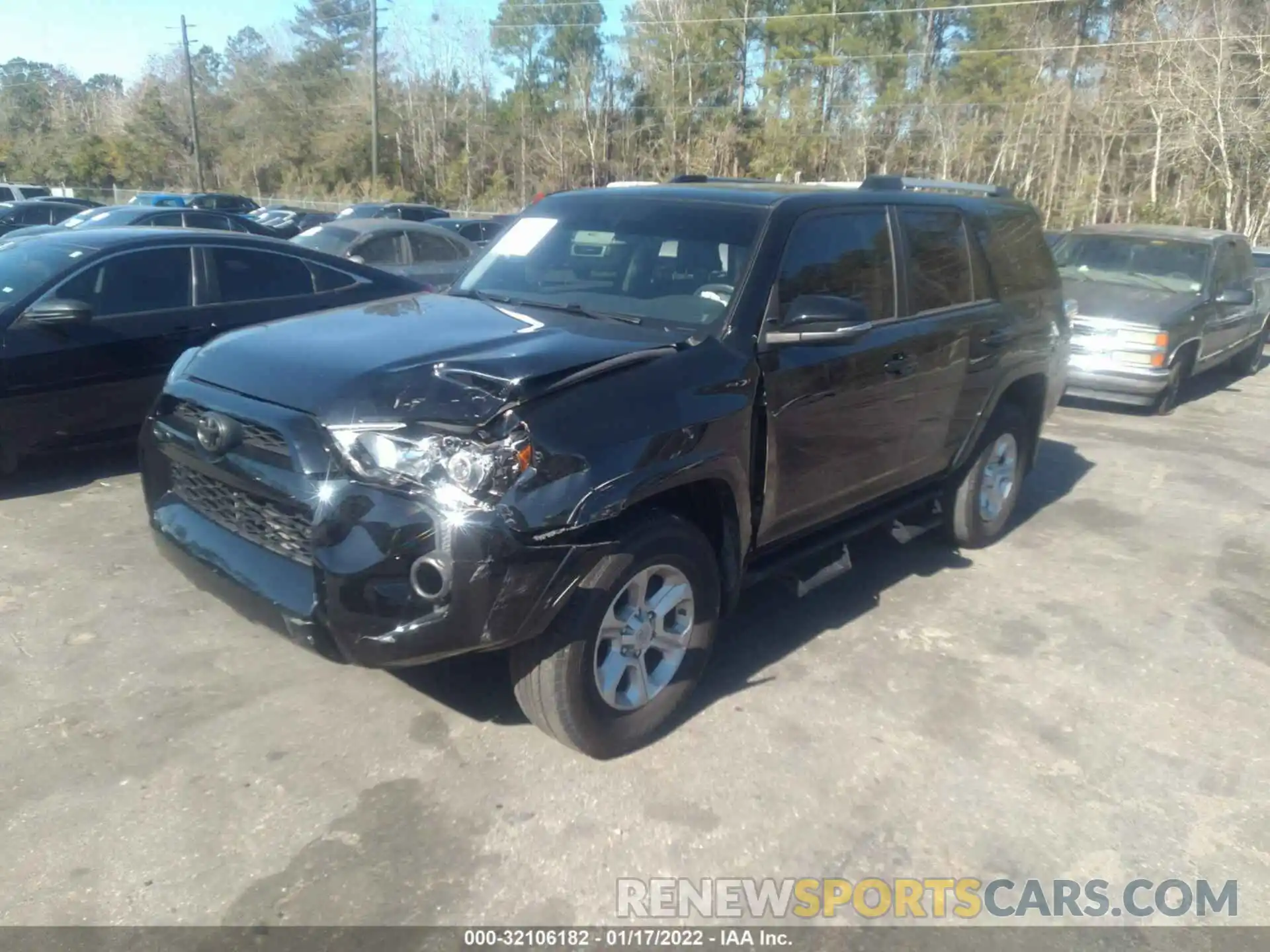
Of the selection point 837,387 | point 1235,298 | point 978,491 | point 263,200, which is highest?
point 837,387

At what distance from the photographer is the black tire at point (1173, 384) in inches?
410

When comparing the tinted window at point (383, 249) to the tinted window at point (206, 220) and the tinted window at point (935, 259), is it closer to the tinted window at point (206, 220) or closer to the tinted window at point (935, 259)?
the tinted window at point (206, 220)

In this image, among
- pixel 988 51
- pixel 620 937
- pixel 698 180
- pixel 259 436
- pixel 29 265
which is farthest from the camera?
pixel 988 51

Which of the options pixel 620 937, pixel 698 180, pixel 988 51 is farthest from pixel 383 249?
pixel 988 51

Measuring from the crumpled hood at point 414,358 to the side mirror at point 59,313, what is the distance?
2.58 meters

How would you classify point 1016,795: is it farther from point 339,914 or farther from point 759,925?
point 339,914

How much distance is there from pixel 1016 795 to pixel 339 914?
2327 millimetres

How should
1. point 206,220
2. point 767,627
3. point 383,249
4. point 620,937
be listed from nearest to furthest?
point 620,937 → point 767,627 → point 383,249 → point 206,220

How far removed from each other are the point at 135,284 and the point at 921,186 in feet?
16.3

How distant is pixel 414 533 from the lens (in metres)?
3.03

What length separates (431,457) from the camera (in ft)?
10.1

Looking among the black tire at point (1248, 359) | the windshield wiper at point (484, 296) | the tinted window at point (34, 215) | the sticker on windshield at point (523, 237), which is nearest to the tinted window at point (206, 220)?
the tinted window at point (34, 215)

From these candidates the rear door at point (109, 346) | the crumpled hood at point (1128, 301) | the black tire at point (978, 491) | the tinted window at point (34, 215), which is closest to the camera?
the black tire at point (978, 491)

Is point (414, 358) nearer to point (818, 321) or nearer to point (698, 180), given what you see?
point (818, 321)
